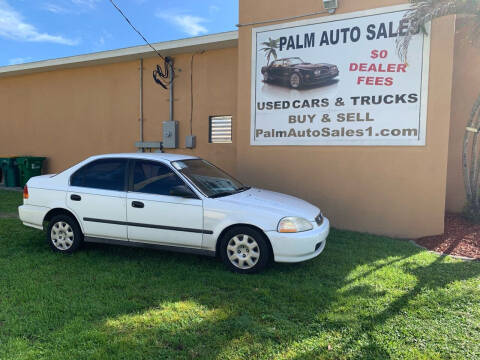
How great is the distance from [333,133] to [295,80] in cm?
130

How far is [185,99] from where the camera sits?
9.55m

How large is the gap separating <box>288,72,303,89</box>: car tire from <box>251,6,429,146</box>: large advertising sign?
1 cm

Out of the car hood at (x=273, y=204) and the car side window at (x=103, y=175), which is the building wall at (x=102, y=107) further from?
the car side window at (x=103, y=175)

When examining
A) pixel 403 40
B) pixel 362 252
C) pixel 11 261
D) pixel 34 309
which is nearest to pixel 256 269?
pixel 362 252

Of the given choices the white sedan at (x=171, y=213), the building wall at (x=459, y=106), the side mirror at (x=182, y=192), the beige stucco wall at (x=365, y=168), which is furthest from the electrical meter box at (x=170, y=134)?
the building wall at (x=459, y=106)

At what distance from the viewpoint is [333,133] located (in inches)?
272

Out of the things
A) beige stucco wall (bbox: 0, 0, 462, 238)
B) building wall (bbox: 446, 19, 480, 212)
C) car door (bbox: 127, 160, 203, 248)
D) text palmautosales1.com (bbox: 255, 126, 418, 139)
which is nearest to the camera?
car door (bbox: 127, 160, 203, 248)

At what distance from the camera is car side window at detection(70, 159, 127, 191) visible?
193 inches

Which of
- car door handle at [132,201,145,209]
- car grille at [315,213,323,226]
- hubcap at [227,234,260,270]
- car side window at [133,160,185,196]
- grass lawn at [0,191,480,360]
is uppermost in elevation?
car side window at [133,160,185,196]

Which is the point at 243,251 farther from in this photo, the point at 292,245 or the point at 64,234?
the point at 64,234

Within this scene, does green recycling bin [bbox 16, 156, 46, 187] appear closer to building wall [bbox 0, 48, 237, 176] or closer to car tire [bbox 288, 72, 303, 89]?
building wall [bbox 0, 48, 237, 176]

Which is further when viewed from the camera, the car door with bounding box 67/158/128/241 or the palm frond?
the palm frond

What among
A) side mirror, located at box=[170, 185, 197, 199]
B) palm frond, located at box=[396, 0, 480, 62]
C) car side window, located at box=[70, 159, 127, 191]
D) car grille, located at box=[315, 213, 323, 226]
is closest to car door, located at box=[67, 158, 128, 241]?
car side window, located at box=[70, 159, 127, 191]

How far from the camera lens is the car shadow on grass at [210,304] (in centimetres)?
289
